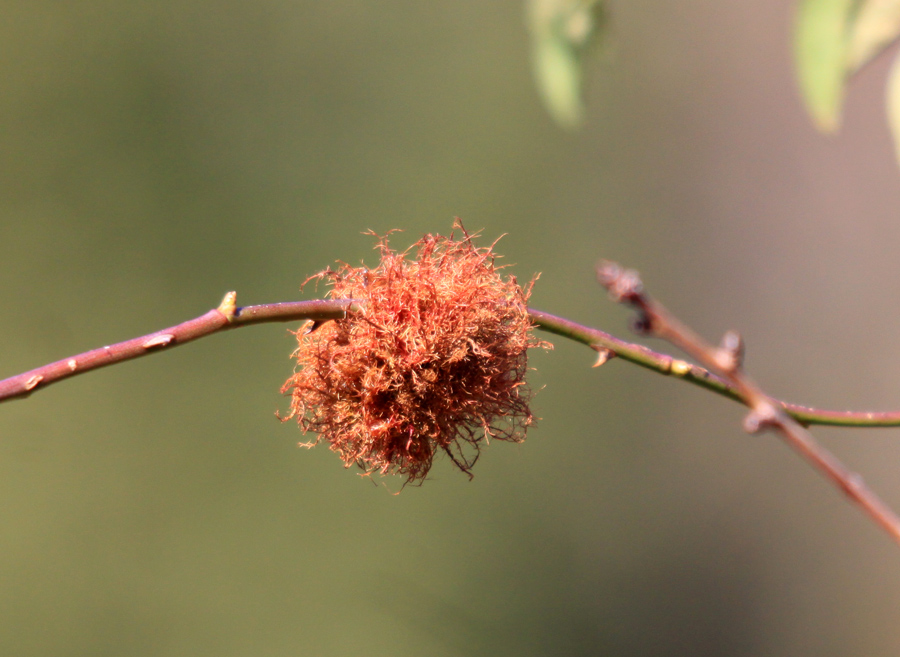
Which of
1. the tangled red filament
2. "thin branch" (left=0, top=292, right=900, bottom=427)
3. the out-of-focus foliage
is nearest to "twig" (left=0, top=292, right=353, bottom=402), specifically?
"thin branch" (left=0, top=292, right=900, bottom=427)

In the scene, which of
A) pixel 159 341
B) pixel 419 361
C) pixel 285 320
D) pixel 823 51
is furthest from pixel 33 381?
pixel 823 51

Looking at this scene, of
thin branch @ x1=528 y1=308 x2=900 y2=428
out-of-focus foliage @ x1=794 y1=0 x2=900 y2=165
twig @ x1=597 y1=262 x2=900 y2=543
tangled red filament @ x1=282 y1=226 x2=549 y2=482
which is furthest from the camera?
tangled red filament @ x1=282 y1=226 x2=549 y2=482

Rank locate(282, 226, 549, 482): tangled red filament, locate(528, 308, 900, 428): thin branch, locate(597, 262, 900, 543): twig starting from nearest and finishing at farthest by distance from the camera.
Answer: locate(597, 262, 900, 543): twig, locate(528, 308, 900, 428): thin branch, locate(282, 226, 549, 482): tangled red filament

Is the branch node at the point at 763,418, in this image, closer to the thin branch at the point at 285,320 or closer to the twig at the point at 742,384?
the twig at the point at 742,384

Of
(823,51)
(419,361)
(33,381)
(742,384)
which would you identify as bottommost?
(33,381)

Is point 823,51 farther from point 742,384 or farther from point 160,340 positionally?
point 160,340

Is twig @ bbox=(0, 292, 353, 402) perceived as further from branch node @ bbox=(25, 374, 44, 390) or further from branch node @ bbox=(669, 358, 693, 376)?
branch node @ bbox=(669, 358, 693, 376)
